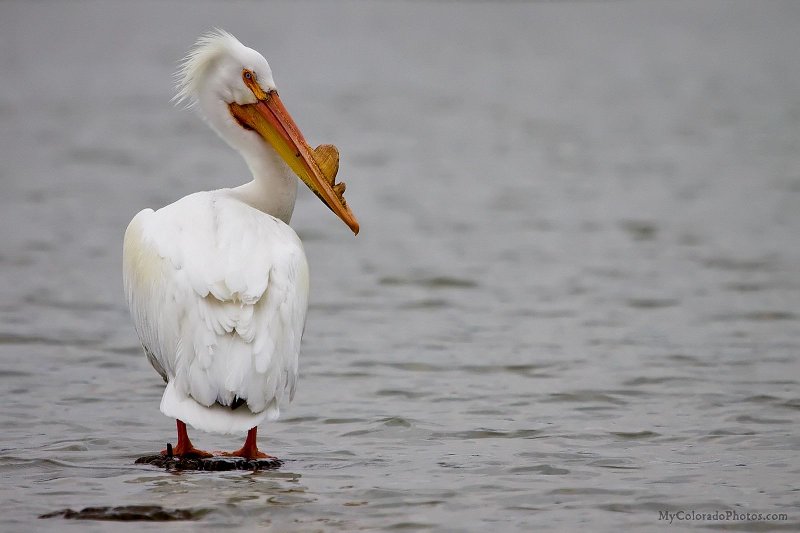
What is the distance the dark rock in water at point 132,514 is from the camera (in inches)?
192

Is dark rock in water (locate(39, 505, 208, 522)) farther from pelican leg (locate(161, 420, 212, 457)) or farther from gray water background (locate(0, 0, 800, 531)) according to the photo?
pelican leg (locate(161, 420, 212, 457))

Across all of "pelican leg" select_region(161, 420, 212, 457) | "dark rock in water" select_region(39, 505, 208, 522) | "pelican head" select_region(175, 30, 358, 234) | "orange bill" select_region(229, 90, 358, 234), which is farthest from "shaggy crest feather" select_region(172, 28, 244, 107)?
"dark rock in water" select_region(39, 505, 208, 522)

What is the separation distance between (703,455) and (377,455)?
145 cm

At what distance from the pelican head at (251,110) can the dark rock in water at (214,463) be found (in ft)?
4.20

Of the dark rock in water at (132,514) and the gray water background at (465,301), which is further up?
the gray water background at (465,301)

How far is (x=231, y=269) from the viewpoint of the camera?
5441mm

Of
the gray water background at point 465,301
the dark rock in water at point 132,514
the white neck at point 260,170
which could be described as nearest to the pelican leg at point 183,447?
the gray water background at point 465,301

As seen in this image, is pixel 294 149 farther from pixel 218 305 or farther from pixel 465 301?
pixel 465 301

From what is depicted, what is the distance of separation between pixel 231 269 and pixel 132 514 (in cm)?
109

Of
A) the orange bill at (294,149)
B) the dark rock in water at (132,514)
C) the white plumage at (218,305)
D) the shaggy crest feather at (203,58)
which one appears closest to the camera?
the dark rock in water at (132,514)

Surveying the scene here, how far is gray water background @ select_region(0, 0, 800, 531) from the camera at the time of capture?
5.41m

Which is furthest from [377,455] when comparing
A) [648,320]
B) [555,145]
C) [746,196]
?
[555,145]

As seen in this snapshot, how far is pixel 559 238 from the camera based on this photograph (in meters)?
11.2

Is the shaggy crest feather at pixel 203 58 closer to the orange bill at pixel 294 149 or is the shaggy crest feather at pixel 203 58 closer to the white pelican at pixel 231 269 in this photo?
the white pelican at pixel 231 269
